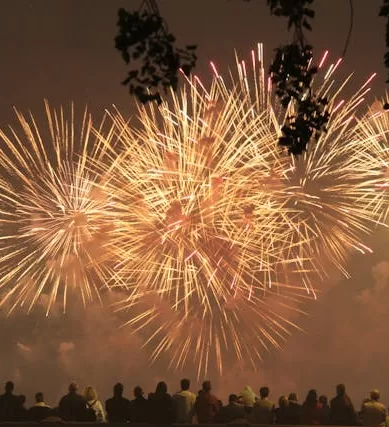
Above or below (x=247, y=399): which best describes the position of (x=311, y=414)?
below

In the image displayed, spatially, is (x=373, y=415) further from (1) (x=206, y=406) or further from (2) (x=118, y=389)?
(2) (x=118, y=389)

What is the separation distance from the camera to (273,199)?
27.3 metres

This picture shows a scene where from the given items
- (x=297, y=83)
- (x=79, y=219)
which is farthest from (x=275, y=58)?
(x=79, y=219)

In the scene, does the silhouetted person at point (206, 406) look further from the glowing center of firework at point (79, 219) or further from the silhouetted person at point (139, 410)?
the glowing center of firework at point (79, 219)

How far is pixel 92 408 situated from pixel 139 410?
0.85m

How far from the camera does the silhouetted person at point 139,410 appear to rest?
18.9 metres

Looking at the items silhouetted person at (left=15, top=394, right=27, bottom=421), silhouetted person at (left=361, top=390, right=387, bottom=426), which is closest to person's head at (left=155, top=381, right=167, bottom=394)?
silhouetted person at (left=15, top=394, right=27, bottom=421)

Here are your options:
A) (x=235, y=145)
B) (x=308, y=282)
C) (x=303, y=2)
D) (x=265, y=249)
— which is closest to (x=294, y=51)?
(x=303, y=2)

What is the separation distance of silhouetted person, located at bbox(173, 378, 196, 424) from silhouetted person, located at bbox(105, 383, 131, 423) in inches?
25.9

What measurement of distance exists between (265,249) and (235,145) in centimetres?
278

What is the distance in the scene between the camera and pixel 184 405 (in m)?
19.3

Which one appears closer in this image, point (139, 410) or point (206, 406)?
point (139, 410)

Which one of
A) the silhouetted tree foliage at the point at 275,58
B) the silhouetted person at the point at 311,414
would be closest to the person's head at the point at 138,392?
the silhouetted person at the point at 311,414

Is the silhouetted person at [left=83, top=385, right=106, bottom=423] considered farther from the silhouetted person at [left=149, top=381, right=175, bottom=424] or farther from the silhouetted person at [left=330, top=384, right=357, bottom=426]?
the silhouetted person at [left=330, top=384, right=357, bottom=426]
